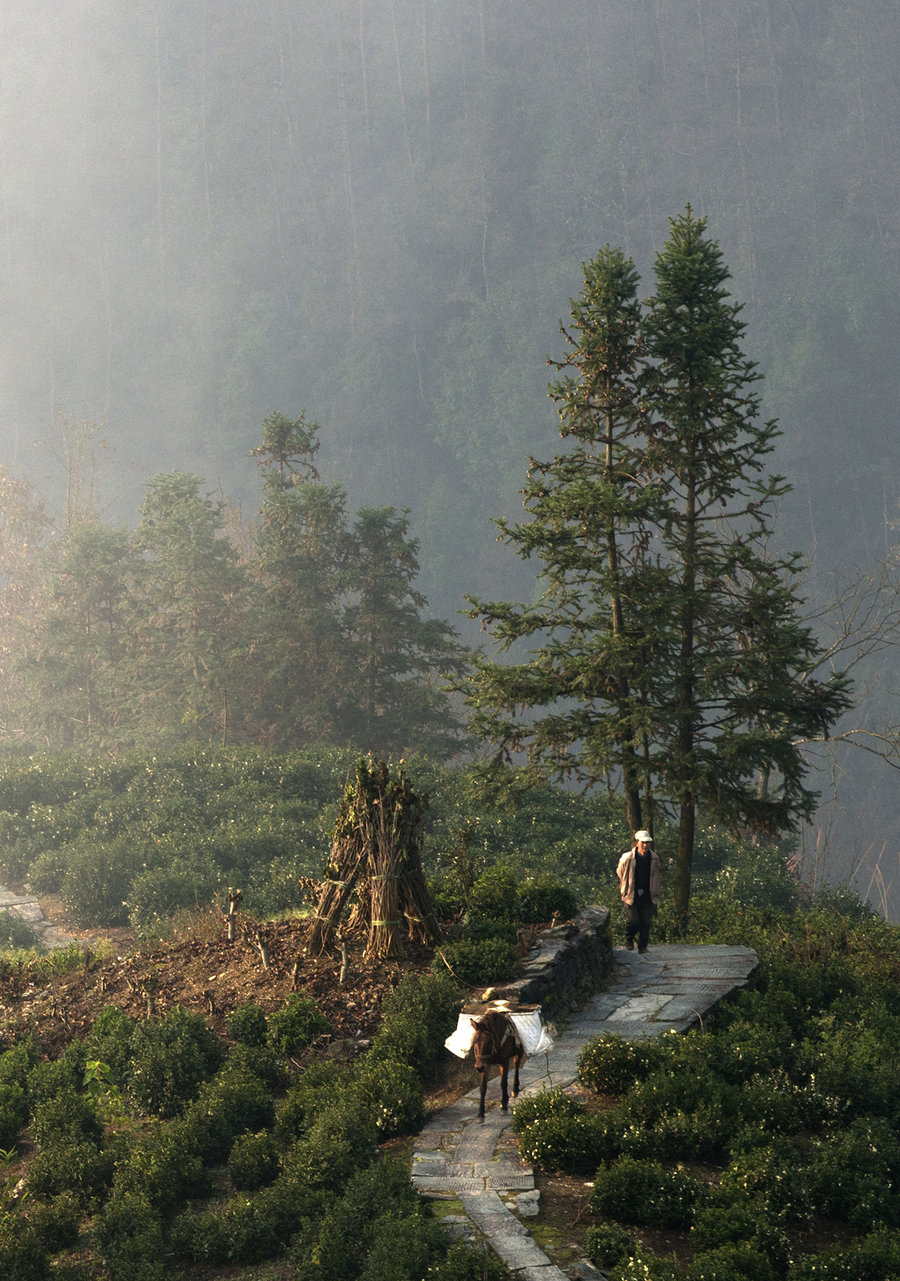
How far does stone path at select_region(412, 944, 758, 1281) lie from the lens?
21.2 ft

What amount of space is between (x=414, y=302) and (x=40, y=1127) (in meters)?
93.2

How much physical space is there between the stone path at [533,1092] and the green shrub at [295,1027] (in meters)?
1.46

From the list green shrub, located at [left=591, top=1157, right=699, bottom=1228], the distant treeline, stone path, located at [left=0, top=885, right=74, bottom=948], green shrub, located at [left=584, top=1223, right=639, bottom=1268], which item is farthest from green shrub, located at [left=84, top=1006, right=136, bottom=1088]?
the distant treeline

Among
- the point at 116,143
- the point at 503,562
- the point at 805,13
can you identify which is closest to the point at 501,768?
the point at 503,562

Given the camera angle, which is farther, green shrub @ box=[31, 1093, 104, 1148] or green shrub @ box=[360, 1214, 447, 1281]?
green shrub @ box=[31, 1093, 104, 1148]

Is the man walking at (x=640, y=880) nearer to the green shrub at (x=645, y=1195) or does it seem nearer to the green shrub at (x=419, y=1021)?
the green shrub at (x=419, y=1021)

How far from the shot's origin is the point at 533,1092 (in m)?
8.35

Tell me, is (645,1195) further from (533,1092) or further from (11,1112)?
(11,1112)

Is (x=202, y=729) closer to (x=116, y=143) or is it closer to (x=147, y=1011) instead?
(x=147, y=1011)

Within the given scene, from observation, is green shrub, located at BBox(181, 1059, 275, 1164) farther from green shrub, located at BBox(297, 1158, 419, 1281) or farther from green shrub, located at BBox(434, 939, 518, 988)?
green shrub, located at BBox(434, 939, 518, 988)

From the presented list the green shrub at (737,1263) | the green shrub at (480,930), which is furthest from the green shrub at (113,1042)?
the green shrub at (737,1263)

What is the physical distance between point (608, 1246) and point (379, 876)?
5.07 meters

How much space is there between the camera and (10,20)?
115m

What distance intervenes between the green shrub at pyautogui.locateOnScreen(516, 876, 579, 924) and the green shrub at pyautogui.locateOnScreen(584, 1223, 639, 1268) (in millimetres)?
5816
